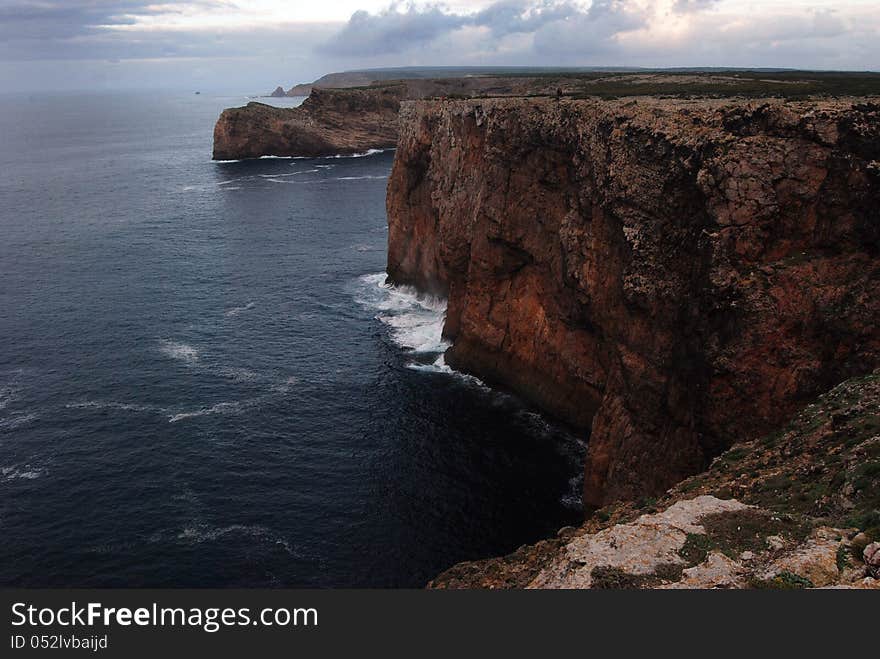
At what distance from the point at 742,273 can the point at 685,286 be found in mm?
4571

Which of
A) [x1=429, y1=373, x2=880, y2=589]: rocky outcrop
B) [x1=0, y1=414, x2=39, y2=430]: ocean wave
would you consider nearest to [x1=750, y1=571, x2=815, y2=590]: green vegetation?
[x1=429, y1=373, x2=880, y2=589]: rocky outcrop

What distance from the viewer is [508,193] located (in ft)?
233

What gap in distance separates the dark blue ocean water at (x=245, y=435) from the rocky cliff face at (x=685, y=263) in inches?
345

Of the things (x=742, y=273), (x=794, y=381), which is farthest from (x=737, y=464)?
(x=742, y=273)

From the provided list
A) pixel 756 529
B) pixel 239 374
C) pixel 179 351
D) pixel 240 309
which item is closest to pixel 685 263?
pixel 756 529

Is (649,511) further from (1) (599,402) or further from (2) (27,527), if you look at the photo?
(2) (27,527)

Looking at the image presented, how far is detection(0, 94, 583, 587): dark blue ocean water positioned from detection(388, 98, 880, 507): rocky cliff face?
345 inches

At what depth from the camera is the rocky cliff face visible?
4141 centimetres

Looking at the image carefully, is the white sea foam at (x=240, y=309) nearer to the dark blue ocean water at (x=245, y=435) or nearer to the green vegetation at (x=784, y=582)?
the dark blue ocean water at (x=245, y=435)

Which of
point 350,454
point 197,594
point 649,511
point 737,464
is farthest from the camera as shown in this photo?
point 350,454

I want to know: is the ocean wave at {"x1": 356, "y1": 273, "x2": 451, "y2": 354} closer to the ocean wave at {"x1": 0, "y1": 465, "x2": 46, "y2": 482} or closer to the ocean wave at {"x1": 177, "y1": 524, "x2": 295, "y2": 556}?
the ocean wave at {"x1": 177, "y1": 524, "x2": 295, "y2": 556}

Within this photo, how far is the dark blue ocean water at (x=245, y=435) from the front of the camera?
5053 centimetres

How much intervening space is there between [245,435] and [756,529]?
1925 inches

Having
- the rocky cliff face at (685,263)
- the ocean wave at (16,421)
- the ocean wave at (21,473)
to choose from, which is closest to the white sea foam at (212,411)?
the ocean wave at (21,473)
